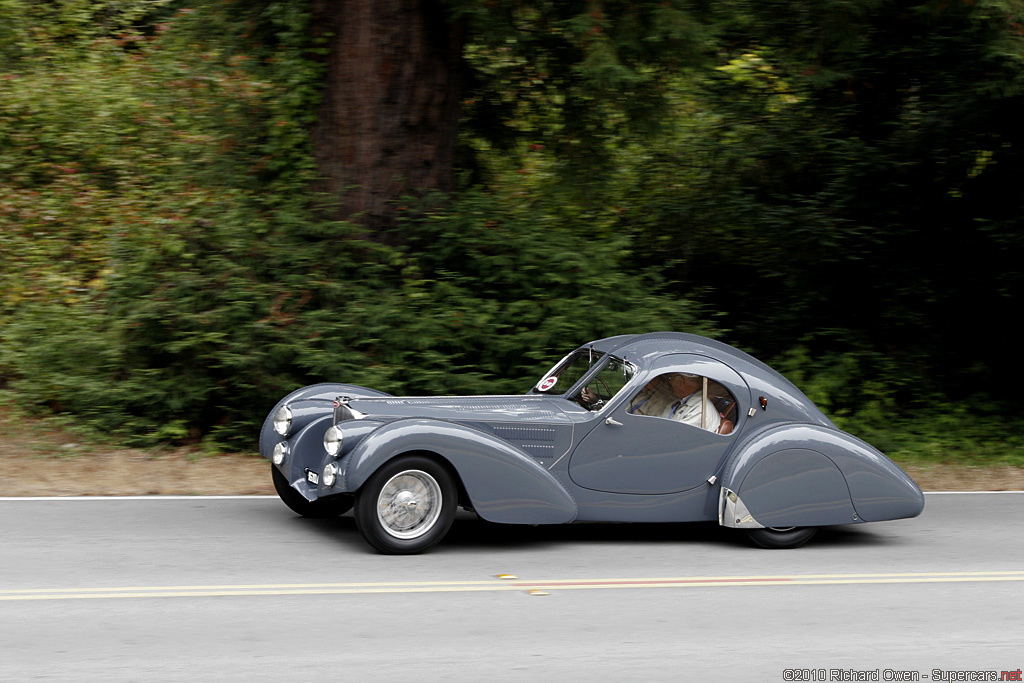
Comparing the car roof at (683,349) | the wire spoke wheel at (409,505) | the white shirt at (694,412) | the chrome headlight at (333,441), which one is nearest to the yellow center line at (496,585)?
the wire spoke wheel at (409,505)

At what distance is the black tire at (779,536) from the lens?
7.73 meters

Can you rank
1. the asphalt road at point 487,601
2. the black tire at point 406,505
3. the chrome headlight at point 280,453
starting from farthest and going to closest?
1. the chrome headlight at point 280,453
2. the black tire at point 406,505
3. the asphalt road at point 487,601

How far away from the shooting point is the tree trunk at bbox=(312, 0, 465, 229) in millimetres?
13117

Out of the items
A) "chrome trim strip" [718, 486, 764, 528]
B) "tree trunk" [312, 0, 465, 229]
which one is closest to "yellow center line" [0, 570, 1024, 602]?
"chrome trim strip" [718, 486, 764, 528]

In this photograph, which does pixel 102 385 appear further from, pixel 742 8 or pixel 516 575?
pixel 742 8

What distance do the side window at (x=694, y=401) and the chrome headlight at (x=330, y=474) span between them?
7.50 feet

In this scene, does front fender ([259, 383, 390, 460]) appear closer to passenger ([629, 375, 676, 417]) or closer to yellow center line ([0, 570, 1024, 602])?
yellow center line ([0, 570, 1024, 602])

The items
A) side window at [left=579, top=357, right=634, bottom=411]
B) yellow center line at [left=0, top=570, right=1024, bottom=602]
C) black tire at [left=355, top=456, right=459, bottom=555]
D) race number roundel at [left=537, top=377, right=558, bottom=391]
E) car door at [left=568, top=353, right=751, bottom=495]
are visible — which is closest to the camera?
yellow center line at [left=0, top=570, right=1024, bottom=602]

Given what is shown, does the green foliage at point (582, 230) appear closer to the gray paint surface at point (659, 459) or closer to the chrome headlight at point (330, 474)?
the gray paint surface at point (659, 459)

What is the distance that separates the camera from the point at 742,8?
13453mm

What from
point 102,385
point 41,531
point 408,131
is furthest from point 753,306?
point 41,531

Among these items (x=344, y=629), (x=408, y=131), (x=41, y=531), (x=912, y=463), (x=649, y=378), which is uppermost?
(x=408, y=131)

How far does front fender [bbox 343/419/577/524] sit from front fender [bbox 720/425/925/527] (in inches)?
48.8

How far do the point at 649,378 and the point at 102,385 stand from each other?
682cm
